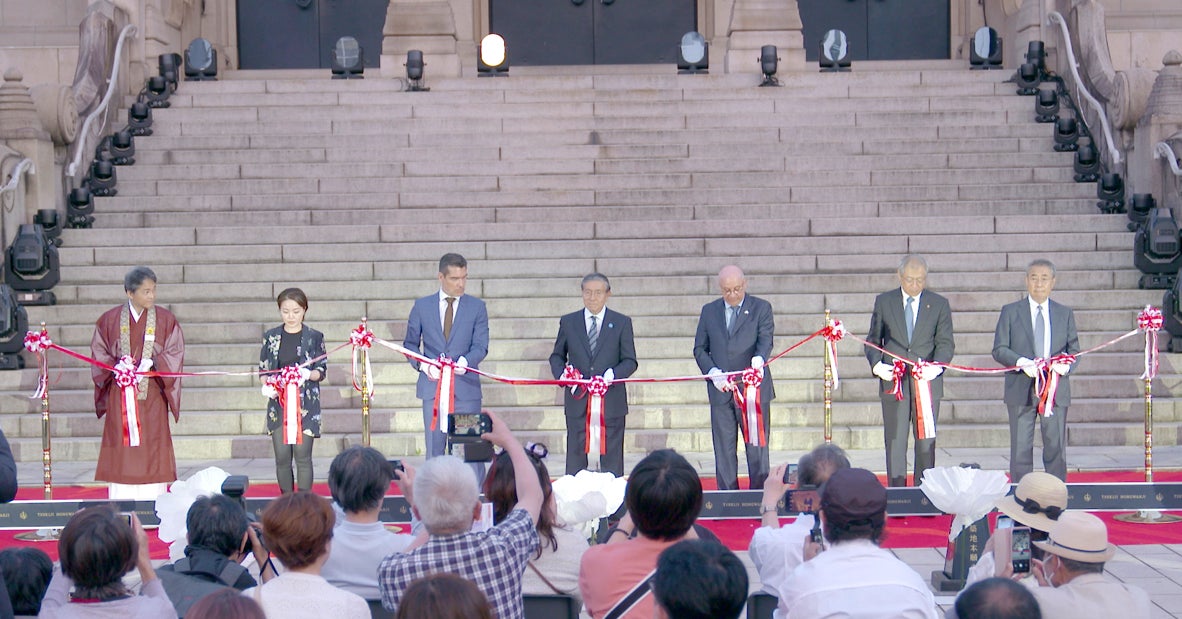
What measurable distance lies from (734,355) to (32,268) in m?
7.73

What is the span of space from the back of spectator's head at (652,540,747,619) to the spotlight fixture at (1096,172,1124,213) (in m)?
12.3

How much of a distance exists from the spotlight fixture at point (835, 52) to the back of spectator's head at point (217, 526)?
48.8ft

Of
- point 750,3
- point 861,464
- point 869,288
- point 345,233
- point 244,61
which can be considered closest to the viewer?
point 861,464

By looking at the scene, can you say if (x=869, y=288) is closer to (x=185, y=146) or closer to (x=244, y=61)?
(x=185, y=146)

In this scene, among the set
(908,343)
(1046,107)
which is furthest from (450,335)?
(1046,107)

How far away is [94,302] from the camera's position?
44.5ft

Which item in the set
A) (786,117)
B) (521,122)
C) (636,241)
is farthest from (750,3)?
(636,241)

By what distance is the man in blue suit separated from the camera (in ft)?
30.6

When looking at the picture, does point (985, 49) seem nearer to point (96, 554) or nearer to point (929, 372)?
point (929, 372)

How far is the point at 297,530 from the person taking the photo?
13.9ft

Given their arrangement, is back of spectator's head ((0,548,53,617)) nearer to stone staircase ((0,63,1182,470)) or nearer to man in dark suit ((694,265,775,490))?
man in dark suit ((694,265,775,490))

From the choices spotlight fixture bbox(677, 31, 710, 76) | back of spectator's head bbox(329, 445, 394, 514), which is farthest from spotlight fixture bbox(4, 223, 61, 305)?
back of spectator's head bbox(329, 445, 394, 514)

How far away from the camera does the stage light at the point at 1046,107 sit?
16.3 m

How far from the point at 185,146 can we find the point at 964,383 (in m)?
9.44
